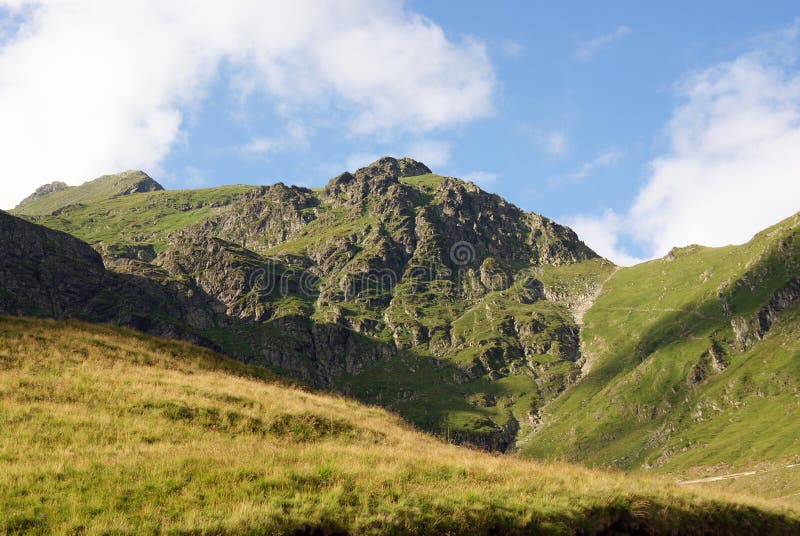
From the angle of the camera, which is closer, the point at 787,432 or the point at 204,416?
the point at 204,416

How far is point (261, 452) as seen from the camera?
1961 centimetres

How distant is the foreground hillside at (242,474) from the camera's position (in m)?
14.2

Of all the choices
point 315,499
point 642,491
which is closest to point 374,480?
point 315,499

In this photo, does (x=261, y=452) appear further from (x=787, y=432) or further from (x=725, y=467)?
(x=787, y=432)

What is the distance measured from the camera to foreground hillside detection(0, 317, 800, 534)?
14.2m

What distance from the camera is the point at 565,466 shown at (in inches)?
1018

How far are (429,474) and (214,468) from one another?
26.6 ft

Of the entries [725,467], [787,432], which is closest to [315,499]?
[725,467]

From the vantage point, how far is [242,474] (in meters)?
16.7

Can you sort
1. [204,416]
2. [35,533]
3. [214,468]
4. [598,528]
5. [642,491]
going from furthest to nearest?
[204,416] < [642,491] < [598,528] < [214,468] < [35,533]

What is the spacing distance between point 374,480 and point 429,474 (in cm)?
316

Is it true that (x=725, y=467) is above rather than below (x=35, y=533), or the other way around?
below

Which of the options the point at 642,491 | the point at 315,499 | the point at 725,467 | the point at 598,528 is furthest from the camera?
the point at 725,467

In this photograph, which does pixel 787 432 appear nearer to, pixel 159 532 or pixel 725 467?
pixel 725 467
